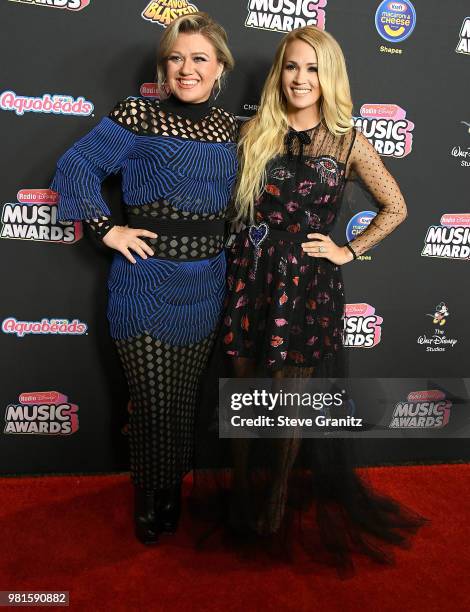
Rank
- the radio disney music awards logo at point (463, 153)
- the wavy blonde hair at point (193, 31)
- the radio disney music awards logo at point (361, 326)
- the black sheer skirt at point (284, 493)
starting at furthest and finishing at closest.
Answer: the radio disney music awards logo at point (361, 326)
the radio disney music awards logo at point (463, 153)
the black sheer skirt at point (284, 493)
the wavy blonde hair at point (193, 31)

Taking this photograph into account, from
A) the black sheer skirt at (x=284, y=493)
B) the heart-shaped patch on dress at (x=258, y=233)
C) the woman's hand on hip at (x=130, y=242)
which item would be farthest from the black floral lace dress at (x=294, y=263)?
the woman's hand on hip at (x=130, y=242)

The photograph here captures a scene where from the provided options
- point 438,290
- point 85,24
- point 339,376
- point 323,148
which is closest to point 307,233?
point 323,148

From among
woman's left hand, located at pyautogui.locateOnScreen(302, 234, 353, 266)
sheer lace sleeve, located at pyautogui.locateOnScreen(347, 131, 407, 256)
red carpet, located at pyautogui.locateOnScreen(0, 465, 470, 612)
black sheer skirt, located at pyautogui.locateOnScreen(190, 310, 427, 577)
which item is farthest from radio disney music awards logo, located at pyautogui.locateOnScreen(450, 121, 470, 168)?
red carpet, located at pyautogui.locateOnScreen(0, 465, 470, 612)

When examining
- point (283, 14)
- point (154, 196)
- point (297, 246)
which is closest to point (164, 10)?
point (283, 14)

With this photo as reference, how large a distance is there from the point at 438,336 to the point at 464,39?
4.61 ft

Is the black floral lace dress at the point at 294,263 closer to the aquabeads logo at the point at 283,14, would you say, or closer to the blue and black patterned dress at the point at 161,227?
the blue and black patterned dress at the point at 161,227

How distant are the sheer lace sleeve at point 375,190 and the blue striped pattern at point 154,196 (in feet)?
1.57

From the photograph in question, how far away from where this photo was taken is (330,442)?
2398 mm

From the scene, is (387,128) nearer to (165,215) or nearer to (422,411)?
(165,215)

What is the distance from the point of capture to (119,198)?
245cm

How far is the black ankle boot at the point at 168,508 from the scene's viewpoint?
2330 millimetres

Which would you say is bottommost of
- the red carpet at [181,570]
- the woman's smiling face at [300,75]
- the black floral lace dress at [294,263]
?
the red carpet at [181,570]

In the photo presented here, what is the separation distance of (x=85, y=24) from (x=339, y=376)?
1.77m

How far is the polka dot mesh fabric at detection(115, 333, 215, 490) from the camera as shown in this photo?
2.15 m
